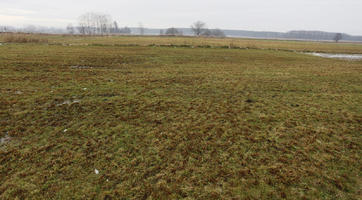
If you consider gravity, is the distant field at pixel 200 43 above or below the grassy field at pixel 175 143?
above

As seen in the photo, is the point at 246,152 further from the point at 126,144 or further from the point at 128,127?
the point at 128,127

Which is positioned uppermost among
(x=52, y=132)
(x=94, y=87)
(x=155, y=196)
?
(x=94, y=87)

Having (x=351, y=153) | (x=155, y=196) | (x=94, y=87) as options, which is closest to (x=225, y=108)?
(x=351, y=153)

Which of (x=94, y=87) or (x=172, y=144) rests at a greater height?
(x=94, y=87)

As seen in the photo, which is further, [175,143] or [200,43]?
[200,43]

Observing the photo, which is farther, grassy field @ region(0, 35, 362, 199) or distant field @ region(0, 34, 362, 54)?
distant field @ region(0, 34, 362, 54)

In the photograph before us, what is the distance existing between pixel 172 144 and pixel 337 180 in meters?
3.88

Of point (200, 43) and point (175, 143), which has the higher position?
point (200, 43)

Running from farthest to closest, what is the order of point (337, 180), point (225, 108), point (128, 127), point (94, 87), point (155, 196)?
point (94, 87) < point (225, 108) < point (128, 127) < point (337, 180) < point (155, 196)

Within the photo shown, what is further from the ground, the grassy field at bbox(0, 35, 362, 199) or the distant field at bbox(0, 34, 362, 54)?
the distant field at bbox(0, 34, 362, 54)

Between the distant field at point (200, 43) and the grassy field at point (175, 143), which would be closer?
the grassy field at point (175, 143)

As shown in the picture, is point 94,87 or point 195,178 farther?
point 94,87

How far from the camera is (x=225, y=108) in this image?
7.22 metres

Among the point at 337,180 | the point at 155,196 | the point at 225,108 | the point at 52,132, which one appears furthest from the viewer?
the point at 225,108
